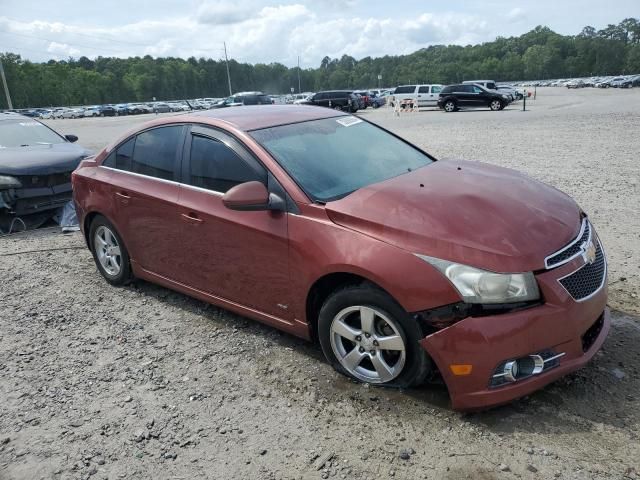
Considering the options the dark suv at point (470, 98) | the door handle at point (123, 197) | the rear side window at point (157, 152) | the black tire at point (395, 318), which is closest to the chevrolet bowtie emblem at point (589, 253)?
the black tire at point (395, 318)

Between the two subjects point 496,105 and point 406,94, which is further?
point 406,94

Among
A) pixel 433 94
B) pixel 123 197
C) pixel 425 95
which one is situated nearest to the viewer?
pixel 123 197

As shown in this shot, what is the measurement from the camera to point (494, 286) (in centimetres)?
274

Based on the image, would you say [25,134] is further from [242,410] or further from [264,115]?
[242,410]

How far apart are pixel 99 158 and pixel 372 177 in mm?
2882

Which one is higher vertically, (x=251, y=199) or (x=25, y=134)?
(x=25, y=134)

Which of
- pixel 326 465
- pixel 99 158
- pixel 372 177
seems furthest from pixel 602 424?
pixel 99 158

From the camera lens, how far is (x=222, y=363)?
377 cm

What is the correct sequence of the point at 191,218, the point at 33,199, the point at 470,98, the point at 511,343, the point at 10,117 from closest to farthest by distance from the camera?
the point at 511,343, the point at 191,218, the point at 33,199, the point at 10,117, the point at 470,98

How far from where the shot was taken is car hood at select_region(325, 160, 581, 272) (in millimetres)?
2828

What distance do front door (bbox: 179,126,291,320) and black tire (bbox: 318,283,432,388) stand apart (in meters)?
0.43

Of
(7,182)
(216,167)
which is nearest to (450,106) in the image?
(7,182)

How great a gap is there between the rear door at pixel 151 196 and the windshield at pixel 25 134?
14.9 ft

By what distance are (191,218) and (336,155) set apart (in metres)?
1.20
